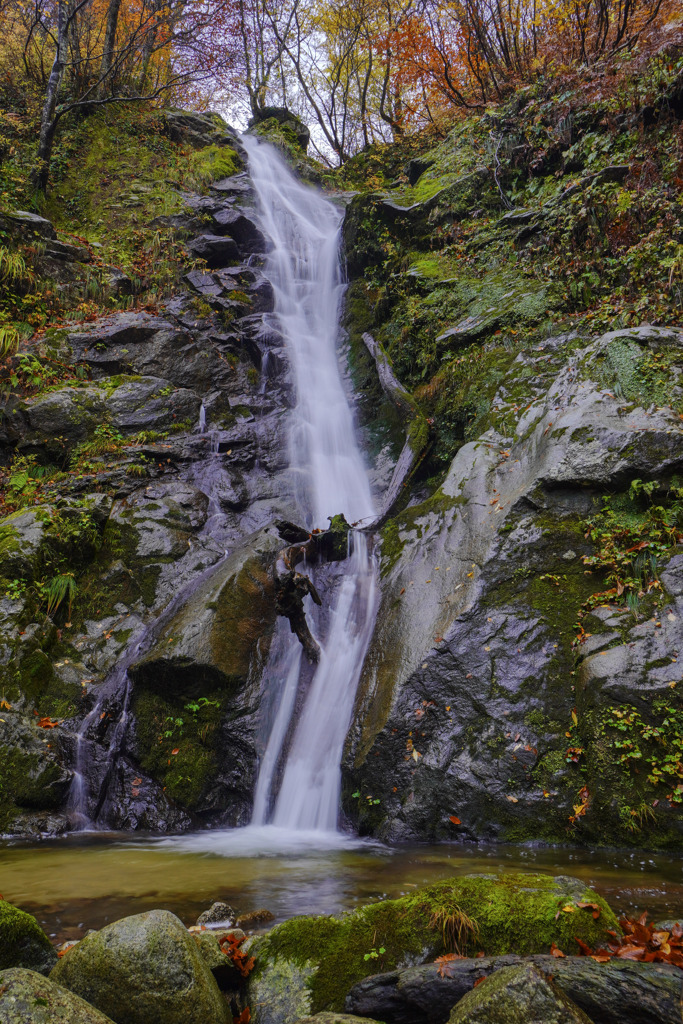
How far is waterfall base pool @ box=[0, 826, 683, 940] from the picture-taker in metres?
3.66

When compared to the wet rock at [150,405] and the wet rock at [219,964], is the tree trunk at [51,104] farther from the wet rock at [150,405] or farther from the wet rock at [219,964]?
the wet rock at [219,964]

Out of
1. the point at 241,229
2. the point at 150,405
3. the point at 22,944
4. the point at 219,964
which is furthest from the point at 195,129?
the point at 219,964

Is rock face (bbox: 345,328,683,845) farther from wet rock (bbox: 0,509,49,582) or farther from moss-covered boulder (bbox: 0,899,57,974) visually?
wet rock (bbox: 0,509,49,582)

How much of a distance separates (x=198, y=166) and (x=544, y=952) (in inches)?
827

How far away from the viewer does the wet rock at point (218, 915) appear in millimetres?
3467

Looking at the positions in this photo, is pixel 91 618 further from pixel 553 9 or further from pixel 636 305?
pixel 553 9

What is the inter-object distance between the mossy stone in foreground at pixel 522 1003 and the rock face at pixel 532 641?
274 cm

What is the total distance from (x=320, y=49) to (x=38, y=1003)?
3186 cm

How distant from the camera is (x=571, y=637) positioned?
17.4 feet

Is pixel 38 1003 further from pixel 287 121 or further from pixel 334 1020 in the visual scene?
pixel 287 121

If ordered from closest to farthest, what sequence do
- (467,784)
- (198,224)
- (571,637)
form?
(467,784)
(571,637)
(198,224)

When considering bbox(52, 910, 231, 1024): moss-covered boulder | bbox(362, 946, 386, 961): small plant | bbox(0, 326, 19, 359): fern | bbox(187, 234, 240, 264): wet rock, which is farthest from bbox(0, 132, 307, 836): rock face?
bbox(52, 910, 231, 1024): moss-covered boulder

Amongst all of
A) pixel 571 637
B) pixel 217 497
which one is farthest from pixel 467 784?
pixel 217 497

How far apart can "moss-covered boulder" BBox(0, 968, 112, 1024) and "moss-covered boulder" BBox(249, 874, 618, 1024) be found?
2.84 feet
